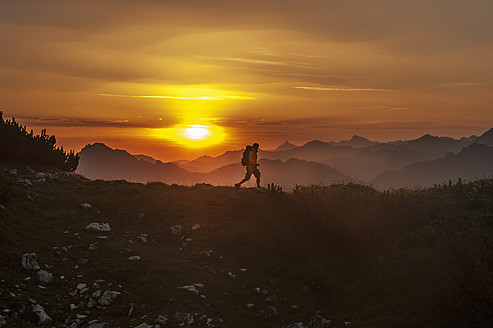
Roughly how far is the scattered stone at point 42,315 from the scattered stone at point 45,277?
1.50 metres

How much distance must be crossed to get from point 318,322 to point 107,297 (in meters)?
5.61

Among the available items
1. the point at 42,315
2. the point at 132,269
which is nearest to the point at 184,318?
the point at 132,269

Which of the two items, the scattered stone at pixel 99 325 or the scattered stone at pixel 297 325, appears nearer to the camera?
the scattered stone at pixel 99 325

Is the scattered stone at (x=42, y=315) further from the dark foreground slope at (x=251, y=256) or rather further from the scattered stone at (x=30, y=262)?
the scattered stone at (x=30, y=262)

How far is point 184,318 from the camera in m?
9.34

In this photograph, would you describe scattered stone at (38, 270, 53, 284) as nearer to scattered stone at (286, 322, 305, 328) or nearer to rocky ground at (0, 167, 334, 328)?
rocky ground at (0, 167, 334, 328)

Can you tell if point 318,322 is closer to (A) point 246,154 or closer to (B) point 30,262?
(B) point 30,262

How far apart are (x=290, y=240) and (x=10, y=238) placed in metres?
9.59

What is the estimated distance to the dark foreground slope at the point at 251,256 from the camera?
970 centimetres

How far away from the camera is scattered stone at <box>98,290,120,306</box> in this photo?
390 inches

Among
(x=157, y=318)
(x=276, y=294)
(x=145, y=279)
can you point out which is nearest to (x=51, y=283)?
(x=145, y=279)

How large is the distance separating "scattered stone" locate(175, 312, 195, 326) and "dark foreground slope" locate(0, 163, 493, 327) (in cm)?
3

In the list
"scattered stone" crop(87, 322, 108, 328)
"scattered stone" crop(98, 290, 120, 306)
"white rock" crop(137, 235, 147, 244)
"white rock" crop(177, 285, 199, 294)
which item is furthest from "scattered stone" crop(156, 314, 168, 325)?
"white rock" crop(137, 235, 147, 244)

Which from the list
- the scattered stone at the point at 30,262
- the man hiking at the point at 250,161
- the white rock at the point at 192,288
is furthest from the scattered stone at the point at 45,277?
the man hiking at the point at 250,161
